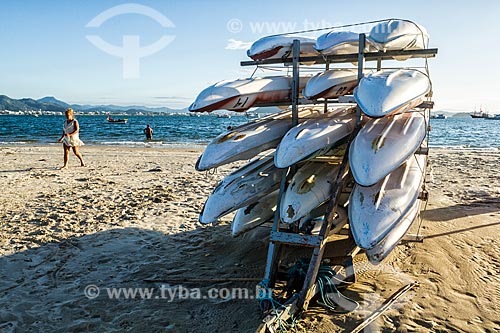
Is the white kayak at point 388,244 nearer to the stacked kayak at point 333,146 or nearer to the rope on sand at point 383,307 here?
the stacked kayak at point 333,146

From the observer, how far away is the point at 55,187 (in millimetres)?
9539

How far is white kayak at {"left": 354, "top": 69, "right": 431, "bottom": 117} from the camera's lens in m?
4.26

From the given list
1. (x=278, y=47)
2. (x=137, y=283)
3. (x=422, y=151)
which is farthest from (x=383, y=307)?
(x=278, y=47)

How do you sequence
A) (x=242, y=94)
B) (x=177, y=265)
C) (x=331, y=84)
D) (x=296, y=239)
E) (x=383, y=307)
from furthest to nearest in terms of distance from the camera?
(x=177, y=265) → (x=242, y=94) → (x=331, y=84) → (x=296, y=239) → (x=383, y=307)

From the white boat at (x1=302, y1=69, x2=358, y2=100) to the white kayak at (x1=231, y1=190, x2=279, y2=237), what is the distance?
157 cm

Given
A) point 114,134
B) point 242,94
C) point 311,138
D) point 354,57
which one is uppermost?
point 354,57

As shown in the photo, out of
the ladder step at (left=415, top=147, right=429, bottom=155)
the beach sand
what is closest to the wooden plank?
the ladder step at (left=415, top=147, right=429, bottom=155)

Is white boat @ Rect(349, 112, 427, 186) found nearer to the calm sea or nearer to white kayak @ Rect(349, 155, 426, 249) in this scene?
white kayak @ Rect(349, 155, 426, 249)

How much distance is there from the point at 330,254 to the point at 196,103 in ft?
8.41

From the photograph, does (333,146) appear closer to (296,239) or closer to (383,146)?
(383,146)

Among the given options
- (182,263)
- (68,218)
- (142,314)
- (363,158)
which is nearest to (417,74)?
(363,158)

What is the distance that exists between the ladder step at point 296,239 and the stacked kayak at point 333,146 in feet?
0.50

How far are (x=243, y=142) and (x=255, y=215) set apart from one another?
1.10 metres

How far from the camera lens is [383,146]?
4.46m
